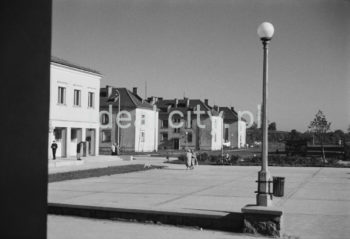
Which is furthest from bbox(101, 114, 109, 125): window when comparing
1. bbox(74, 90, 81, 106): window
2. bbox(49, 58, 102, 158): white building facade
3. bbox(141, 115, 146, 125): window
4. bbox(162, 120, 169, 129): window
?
bbox(74, 90, 81, 106): window

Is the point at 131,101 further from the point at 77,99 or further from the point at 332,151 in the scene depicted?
the point at 332,151

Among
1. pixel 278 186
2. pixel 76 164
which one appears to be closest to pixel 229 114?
pixel 76 164

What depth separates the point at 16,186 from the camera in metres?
5.13

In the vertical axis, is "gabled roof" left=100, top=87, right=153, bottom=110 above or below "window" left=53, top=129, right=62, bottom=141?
above

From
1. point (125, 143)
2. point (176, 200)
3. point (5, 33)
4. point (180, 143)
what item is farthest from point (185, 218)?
point (180, 143)

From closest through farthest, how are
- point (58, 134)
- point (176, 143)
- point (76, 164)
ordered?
point (76, 164)
point (58, 134)
point (176, 143)

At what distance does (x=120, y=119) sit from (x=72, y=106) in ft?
93.5

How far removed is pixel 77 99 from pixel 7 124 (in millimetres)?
35386

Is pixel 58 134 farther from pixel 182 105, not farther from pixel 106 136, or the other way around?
pixel 182 105

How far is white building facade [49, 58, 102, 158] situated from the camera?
120 feet

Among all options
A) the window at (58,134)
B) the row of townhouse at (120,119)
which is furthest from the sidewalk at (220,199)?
the window at (58,134)

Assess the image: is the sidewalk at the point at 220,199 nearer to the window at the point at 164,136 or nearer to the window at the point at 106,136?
the window at the point at 106,136

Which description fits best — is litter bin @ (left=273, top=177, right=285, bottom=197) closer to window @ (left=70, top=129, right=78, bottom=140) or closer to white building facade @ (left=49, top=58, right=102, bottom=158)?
white building facade @ (left=49, top=58, right=102, bottom=158)

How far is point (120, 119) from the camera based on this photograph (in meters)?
67.4
